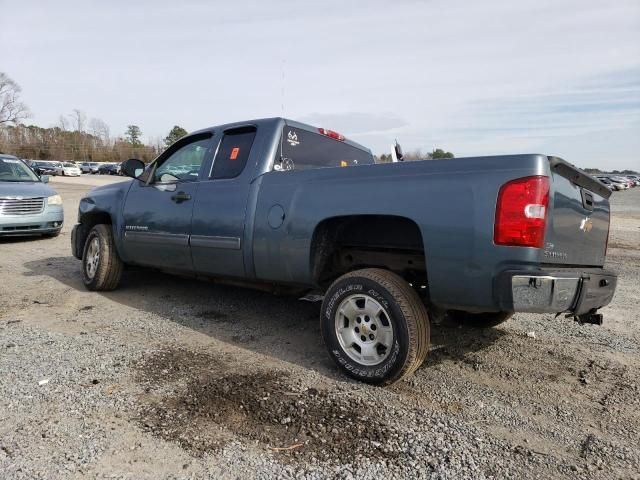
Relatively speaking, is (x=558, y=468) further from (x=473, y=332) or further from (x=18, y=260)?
(x=18, y=260)

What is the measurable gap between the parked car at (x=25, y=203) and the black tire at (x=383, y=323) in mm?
7899

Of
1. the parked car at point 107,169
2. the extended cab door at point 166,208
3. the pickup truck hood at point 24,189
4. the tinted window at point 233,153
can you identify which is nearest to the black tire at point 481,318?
the tinted window at point 233,153

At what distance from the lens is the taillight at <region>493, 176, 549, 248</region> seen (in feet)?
8.50

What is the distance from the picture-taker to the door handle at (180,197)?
4.46m

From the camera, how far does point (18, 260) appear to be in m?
7.21

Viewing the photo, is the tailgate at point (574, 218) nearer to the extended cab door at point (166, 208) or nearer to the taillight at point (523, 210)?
the taillight at point (523, 210)

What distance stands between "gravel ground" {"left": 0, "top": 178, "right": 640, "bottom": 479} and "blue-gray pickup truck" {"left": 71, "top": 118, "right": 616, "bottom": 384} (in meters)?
0.41

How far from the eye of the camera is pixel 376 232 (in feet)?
11.7

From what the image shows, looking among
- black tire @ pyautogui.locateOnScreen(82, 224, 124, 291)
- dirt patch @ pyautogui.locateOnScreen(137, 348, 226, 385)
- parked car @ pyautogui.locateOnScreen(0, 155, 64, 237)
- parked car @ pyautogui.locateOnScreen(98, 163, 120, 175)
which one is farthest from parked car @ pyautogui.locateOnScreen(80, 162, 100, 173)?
dirt patch @ pyautogui.locateOnScreen(137, 348, 226, 385)

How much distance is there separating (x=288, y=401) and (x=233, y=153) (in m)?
2.41

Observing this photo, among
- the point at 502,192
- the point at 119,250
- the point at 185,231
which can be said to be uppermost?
the point at 502,192

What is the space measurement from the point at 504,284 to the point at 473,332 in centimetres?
A: 177

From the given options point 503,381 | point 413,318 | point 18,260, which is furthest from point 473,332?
point 18,260

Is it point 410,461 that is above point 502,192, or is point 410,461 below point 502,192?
below
